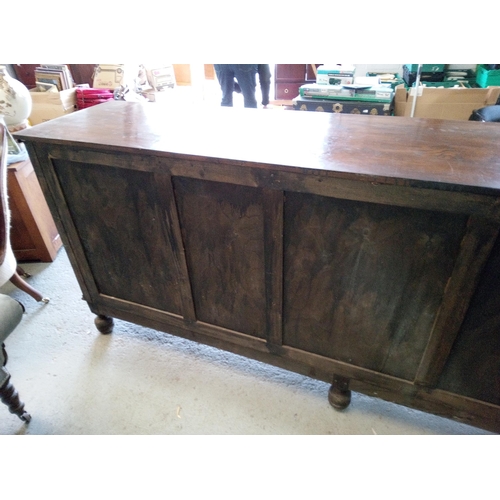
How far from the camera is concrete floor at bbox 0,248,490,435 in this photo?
1.29 meters

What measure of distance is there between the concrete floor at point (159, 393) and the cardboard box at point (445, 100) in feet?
7.40

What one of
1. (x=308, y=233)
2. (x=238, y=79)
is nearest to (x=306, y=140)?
(x=308, y=233)

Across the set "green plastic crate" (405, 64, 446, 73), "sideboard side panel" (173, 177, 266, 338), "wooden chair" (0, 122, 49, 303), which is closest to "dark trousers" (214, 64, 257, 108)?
"green plastic crate" (405, 64, 446, 73)

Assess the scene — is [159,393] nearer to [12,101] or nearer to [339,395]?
[339,395]

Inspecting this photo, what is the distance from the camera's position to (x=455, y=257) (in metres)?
0.88

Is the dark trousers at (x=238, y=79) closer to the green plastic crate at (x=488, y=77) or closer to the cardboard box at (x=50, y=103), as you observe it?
the cardboard box at (x=50, y=103)

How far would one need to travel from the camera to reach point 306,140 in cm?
107

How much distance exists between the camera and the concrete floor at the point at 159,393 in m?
1.29

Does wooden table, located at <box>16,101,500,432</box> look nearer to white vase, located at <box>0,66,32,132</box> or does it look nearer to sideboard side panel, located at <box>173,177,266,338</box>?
sideboard side panel, located at <box>173,177,266,338</box>

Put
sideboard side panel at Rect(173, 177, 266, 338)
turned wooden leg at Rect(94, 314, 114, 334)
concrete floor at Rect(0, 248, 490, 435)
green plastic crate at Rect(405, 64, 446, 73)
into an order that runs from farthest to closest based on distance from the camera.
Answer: green plastic crate at Rect(405, 64, 446, 73)
turned wooden leg at Rect(94, 314, 114, 334)
concrete floor at Rect(0, 248, 490, 435)
sideboard side panel at Rect(173, 177, 266, 338)

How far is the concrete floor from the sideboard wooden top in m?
0.89

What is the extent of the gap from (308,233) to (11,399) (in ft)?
3.61
